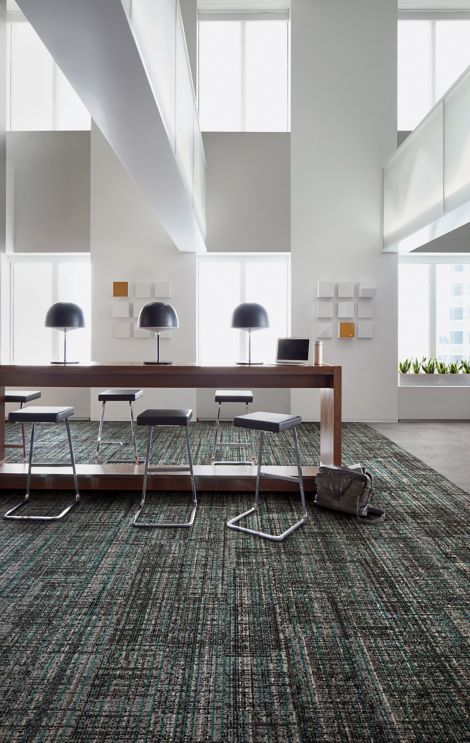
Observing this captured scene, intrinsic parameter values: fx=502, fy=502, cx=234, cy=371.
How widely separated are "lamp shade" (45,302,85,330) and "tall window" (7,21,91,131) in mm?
5189

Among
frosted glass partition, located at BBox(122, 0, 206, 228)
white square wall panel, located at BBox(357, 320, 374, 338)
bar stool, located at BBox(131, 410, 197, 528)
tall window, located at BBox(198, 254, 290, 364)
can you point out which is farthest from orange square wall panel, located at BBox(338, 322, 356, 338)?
bar stool, located at BBox(131, 410, 197, 528)

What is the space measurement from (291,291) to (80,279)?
3.30 m

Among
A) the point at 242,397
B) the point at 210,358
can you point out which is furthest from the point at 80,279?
the point at 242,397

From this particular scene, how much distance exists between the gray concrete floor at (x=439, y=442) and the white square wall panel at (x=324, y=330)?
1.50m

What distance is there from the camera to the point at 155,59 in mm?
3059

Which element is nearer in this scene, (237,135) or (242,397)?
(242,397)

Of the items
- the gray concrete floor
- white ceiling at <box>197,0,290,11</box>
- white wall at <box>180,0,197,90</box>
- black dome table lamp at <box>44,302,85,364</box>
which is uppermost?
white ceiling at <box>197,0,290,11</box>

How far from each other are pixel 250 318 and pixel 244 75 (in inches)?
225

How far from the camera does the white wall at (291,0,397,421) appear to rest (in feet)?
24.2

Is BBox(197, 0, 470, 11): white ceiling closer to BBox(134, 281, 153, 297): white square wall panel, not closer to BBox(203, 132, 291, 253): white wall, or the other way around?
BBox(203, 132, 291, 253): white wall

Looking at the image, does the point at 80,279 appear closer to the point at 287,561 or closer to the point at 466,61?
the point at 287,561

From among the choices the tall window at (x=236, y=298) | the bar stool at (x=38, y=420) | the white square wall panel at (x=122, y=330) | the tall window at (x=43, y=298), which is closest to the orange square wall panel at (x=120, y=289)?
the white square wall panel at (x=122, y=330)

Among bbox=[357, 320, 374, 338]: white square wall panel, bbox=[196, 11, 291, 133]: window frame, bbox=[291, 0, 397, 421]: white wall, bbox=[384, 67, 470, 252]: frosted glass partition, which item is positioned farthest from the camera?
bbox=[196, 11, 291, 133]: window frame

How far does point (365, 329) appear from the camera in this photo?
7.48 meters
